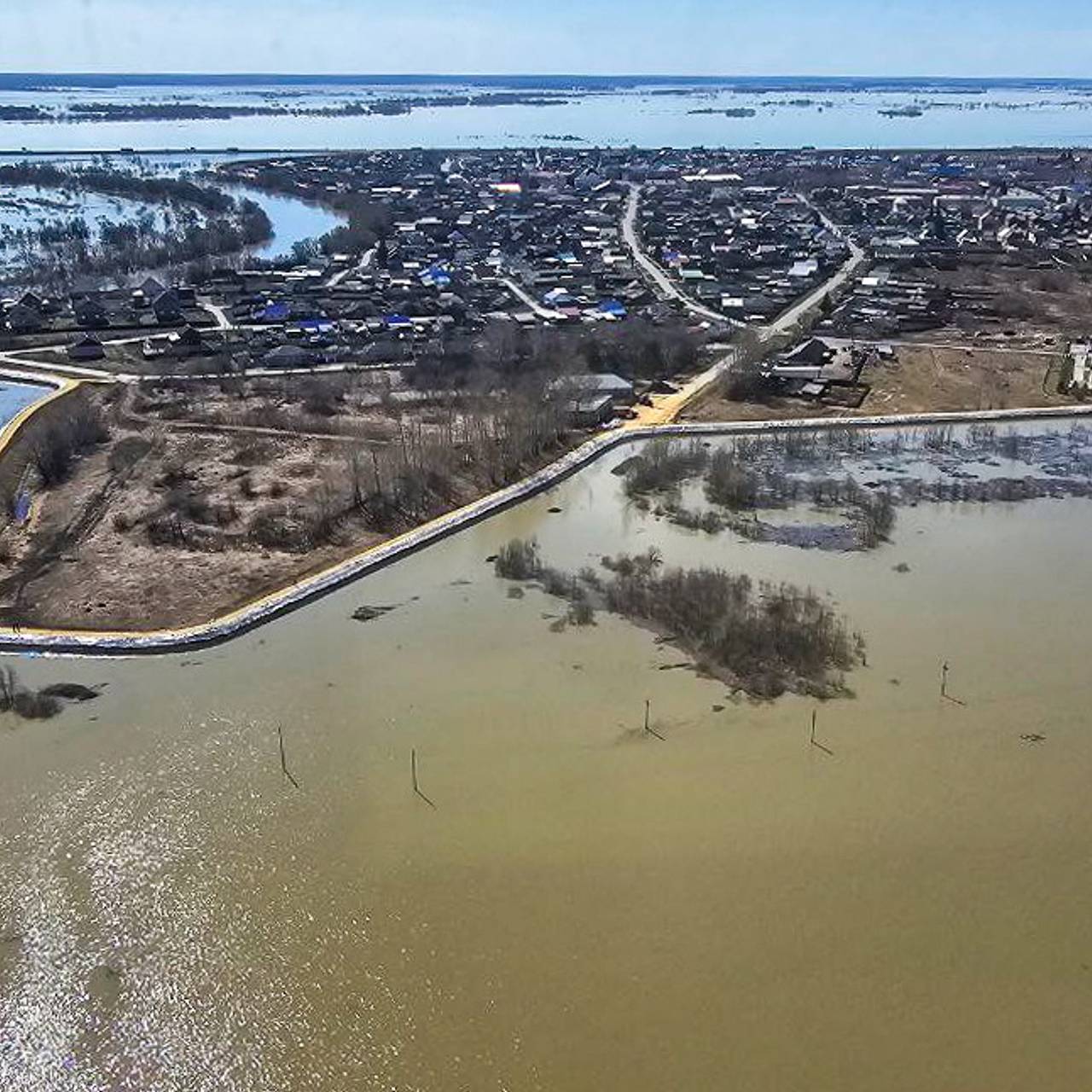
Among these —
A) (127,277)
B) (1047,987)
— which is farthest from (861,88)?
(1047,987)

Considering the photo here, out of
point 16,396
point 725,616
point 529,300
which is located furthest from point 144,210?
point 725,616

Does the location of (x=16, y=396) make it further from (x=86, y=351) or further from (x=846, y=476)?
(x=846, y=476)

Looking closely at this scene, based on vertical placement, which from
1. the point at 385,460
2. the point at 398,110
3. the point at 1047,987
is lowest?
the point at 1047,987

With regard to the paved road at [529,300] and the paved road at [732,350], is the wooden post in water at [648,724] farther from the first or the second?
the paved road at [529,300]

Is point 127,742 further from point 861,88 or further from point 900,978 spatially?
point 861,88

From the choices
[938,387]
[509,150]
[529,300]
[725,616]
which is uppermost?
[509,150]

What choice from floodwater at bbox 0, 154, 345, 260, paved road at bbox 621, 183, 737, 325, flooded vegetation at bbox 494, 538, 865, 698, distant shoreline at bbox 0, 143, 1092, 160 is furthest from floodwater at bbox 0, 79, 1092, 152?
flooded vegetation at bbox 494, 538, 865, 698
